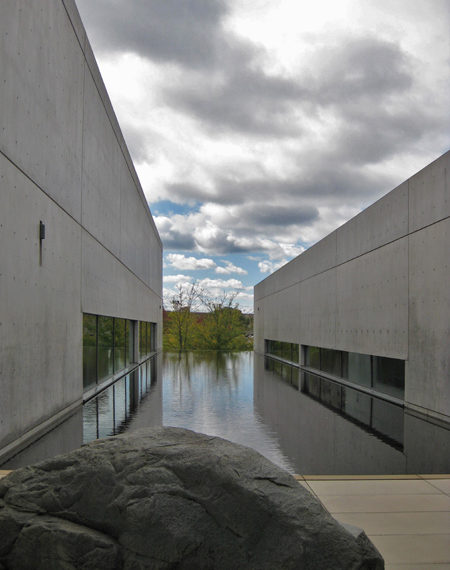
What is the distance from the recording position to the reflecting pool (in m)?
7.23

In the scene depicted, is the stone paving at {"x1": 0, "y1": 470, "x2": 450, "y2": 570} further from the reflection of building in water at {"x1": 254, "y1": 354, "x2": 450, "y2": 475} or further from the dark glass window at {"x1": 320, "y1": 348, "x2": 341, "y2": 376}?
the dark glass window at {"x1": 320, "y1": 348, "x2": 341, "y2": 376}

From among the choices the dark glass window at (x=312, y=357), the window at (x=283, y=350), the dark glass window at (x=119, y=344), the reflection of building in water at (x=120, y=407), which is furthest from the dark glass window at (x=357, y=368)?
the window at (x=283, y=350)

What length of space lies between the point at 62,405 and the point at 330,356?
1186cm

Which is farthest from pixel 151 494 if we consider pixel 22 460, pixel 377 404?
pixel 377 404

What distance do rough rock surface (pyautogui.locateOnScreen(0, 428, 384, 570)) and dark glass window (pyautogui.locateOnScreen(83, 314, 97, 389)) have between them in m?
10.3

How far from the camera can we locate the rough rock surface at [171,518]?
8.74 ft

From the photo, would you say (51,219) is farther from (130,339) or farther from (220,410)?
(130,339)

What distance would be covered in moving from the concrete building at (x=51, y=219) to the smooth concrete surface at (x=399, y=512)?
462 centimetres

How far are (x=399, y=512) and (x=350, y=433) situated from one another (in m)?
4.85

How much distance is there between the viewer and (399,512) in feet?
14.6

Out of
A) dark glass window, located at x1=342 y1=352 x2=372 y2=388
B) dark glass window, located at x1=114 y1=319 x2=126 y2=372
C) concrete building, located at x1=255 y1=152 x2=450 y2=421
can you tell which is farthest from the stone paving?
dark glass window, located at x1=114 y1=319 x2=126 y2=372

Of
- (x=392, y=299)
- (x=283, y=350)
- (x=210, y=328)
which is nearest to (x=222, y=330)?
(x=210, y=328)

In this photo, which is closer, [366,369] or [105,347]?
[366,369]

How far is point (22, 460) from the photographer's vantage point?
6883mm
